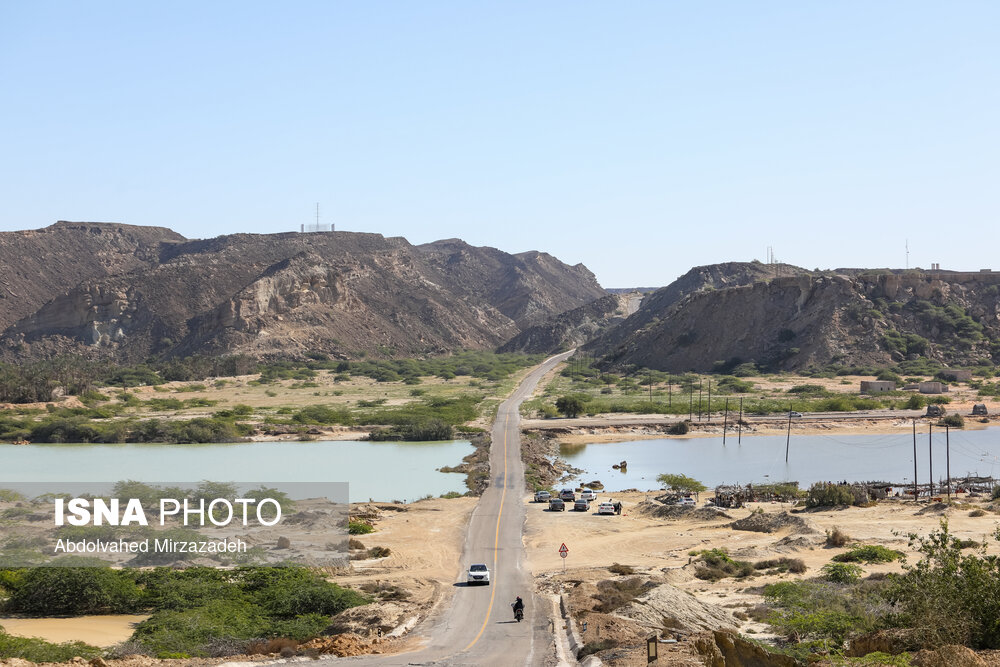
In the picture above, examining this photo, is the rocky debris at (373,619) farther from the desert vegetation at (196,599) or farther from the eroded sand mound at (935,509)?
the eroded sand mound at (935,509)

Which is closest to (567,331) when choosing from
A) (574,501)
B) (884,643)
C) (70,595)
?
(574,501)

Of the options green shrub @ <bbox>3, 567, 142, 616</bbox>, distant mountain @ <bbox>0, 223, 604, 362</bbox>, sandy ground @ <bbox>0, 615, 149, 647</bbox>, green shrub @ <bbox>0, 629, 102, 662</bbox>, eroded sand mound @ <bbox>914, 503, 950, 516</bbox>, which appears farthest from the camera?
distant mountain @ <bbox>0, 223, 604, 362</bbox>

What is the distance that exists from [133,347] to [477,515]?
11498 centimetres

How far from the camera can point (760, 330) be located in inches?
4700

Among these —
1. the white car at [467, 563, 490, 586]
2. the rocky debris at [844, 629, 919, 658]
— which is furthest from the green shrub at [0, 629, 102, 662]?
the rocky debris at [844, 629, 919, 658]

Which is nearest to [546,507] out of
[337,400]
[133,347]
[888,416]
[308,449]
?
[308,449]

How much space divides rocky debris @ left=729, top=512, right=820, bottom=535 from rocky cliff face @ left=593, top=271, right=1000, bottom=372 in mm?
75377

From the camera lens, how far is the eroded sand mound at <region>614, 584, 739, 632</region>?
2144 cm

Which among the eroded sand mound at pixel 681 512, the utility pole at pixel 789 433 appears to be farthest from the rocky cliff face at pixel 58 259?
the eroded sand mound at pixel 681 512

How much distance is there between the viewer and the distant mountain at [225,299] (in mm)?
142000

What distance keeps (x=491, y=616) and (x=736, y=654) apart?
7.95 meters

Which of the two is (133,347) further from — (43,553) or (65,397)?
(43,553)

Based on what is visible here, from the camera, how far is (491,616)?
23531mm

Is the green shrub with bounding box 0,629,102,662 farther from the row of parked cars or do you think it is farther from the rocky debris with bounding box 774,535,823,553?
the row of parked cars
